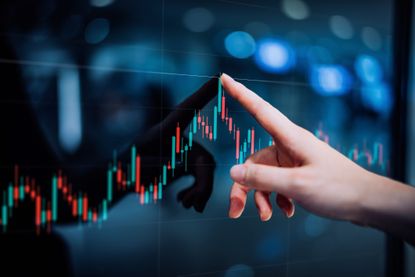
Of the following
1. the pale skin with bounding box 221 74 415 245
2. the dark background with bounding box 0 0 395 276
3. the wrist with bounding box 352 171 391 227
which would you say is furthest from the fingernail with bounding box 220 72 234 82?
the wrist with bounding box 352 171 391 227

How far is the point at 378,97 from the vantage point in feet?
4.36

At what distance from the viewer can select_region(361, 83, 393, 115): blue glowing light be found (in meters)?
1.30

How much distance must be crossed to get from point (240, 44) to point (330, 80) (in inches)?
14.6

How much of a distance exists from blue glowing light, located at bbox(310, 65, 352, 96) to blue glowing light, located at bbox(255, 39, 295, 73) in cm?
10

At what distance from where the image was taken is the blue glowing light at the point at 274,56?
43.8 inches

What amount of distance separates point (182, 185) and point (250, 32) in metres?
0.51

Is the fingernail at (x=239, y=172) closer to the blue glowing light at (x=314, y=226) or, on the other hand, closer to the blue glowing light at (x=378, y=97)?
the blue glowing light at (x=314, y=226)

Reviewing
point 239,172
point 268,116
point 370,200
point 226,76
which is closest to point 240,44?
point 226,76

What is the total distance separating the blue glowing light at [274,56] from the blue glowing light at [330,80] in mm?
104

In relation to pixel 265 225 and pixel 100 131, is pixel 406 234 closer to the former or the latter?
pixel 265 225

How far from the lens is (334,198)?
786mm

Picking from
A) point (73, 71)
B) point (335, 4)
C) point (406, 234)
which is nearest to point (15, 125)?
point (73, 71)

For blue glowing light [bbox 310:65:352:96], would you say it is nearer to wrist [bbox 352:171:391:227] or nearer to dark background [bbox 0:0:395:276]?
dark background [bbox 0:0:395:276]

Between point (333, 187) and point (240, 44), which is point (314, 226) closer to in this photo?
point (333, 187)
